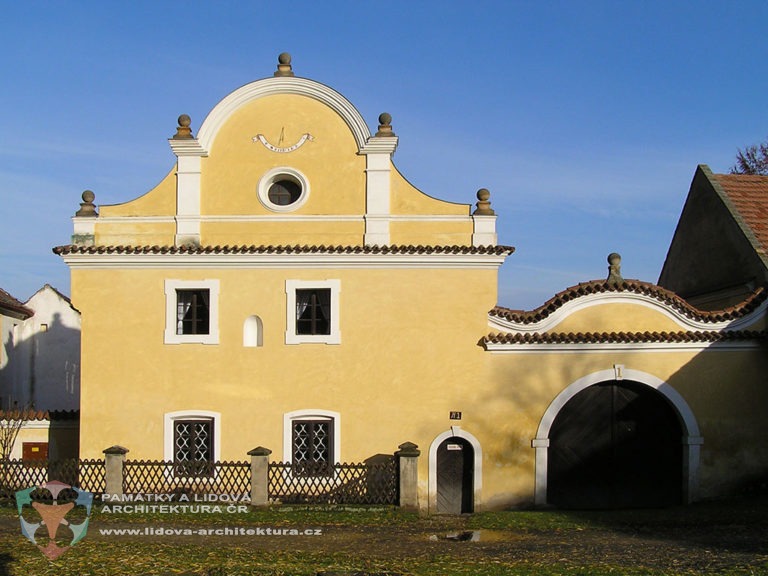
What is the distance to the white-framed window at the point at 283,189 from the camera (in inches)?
791

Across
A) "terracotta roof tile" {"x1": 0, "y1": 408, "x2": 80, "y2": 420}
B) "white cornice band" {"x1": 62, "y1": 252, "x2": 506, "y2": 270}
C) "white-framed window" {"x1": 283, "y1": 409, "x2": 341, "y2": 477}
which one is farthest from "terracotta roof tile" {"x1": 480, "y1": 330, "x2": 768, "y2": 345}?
"terracotta roof tile" {"x1": 0, "y1": 408, "x2": 80, "y2": 420}

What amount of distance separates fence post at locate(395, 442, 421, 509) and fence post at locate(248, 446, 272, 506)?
2.95m

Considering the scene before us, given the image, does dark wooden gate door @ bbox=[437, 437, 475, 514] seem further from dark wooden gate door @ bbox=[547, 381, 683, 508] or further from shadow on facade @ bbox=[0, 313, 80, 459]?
shadow on facade @ bbox=[0, 313, 80, 459]

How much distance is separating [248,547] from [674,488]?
429 inches

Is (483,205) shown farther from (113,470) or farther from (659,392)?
(113,470)

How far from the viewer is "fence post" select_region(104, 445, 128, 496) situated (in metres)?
18.9

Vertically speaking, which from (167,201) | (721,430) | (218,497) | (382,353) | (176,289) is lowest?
(218,497)

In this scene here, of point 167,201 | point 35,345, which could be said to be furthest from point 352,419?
point 35,345

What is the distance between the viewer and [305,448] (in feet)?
64.8

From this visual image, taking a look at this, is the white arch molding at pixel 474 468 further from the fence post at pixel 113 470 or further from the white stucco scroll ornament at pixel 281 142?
the white stucco scroll ornament at pixel 281 142

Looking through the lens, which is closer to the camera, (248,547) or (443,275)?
(248,547)

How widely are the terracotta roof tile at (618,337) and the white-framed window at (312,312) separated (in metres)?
3.58

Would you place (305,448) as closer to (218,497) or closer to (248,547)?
(218,497)

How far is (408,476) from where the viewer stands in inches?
728
